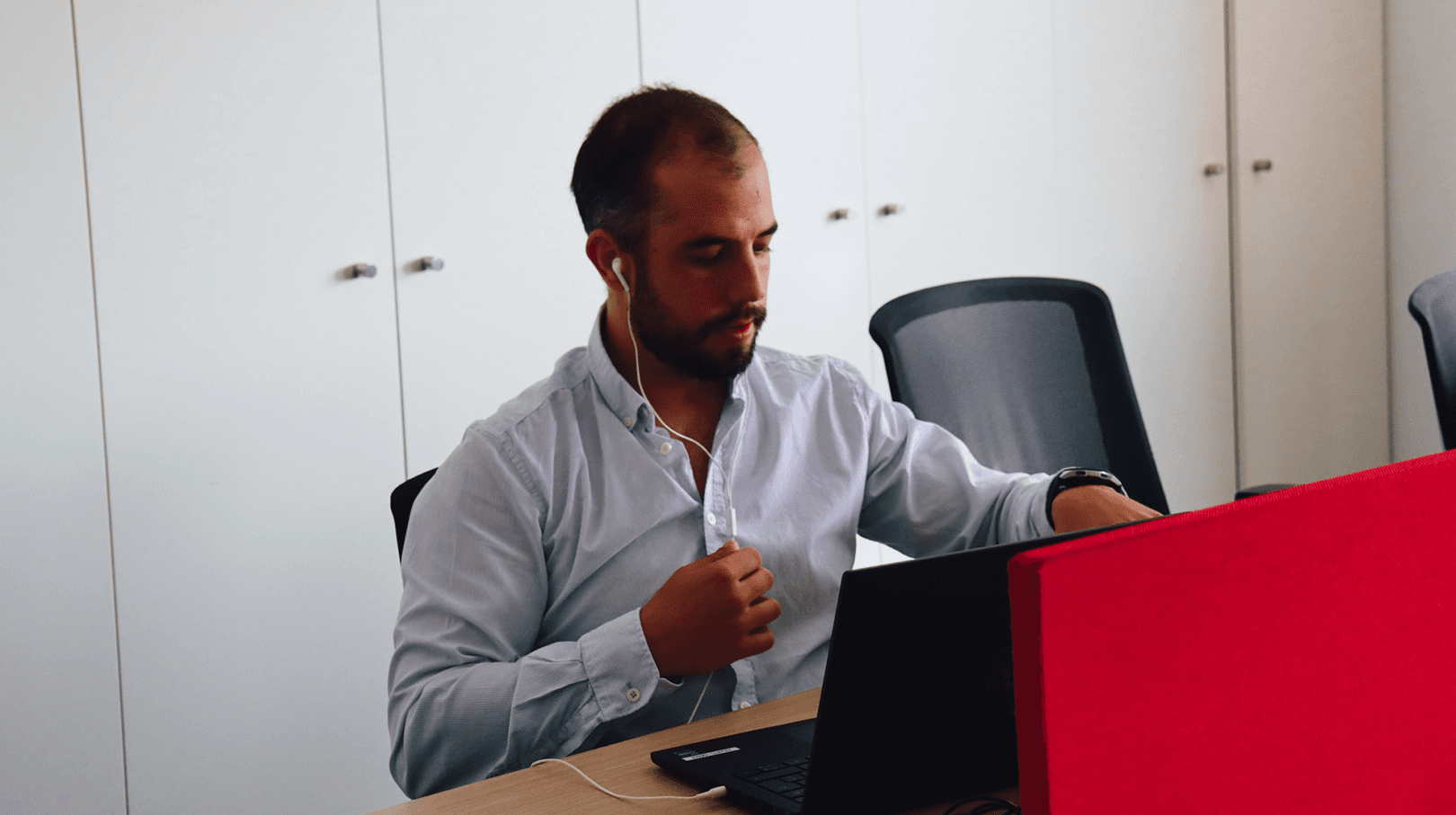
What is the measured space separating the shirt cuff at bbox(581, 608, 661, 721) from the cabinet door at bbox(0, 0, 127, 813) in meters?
1.37

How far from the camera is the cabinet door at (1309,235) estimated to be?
3.64 meters

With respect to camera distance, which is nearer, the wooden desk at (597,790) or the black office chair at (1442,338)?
the wooden desk at (597,790)

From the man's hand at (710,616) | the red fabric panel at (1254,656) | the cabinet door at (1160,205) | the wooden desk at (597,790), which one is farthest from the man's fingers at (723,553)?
the cabinet door at (1160,205)

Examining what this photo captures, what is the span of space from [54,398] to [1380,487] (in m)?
2.03

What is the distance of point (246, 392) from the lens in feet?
7.27

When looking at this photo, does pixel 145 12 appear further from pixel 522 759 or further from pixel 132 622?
pixel 522 759

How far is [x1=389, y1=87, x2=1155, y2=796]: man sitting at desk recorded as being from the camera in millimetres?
1112

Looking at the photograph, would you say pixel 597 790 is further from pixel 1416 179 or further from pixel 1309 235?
pixel 1416 179

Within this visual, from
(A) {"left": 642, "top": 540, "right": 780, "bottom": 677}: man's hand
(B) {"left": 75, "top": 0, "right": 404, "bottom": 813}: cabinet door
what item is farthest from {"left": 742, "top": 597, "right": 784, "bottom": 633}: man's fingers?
(B) {"left": 75, "top": 0, "right": 404, "bottom": 813}: cabinet door

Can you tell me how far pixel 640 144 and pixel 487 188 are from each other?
47.5 inches

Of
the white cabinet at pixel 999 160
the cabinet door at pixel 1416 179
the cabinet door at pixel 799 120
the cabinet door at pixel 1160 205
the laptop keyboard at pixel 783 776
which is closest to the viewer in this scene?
the laptop keyboard at pixel 783 776

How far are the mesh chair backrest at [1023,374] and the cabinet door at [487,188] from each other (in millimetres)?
1049

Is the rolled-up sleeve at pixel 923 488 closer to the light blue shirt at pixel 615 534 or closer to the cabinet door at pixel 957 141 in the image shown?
the light blue shirt at pixel 615 534

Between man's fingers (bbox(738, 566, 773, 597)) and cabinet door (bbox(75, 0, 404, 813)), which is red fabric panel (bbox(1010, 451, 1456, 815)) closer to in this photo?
man's fingers (bbox(738, 566, 773, 597))
